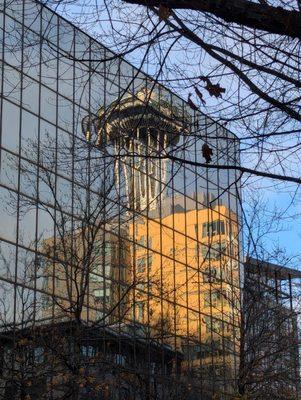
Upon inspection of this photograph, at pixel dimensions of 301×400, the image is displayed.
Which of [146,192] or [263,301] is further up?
[146,192]

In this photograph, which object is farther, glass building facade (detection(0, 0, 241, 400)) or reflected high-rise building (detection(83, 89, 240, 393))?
reflected high-rise building (detection(83, 89, 240, 393))

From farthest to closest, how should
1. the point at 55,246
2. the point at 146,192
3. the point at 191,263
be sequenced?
the point at 191,263 < the point at 146,192 < the point at 55,246

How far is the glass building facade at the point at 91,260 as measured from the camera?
26.7 meters

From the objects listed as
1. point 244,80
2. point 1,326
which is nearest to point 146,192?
point 1,326

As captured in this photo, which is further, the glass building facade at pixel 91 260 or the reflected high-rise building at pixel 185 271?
the reflected high-rise building at pixel 185 271

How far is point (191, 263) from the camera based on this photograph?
1599 inches

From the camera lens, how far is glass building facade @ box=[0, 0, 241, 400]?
87.6 feet

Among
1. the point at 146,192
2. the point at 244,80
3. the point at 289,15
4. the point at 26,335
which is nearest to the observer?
the point at 289,15

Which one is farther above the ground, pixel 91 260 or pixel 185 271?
pixel 185 271

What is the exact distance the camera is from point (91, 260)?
28.7 meters

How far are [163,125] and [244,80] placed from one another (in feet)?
8.81

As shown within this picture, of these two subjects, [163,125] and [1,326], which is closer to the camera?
[163,125]

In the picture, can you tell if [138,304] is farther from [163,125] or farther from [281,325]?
[163,125]

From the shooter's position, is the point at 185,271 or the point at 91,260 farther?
the point at 185,271
